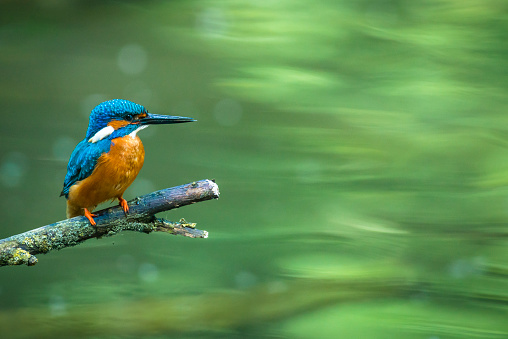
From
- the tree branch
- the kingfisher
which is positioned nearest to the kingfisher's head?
the kingfisher

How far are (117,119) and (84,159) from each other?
0.33 ft

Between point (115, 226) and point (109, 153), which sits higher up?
point (109, 153)

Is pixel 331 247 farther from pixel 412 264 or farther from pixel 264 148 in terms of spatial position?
pixel 264 148

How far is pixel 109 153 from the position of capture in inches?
38.3

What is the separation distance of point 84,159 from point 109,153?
54 mm

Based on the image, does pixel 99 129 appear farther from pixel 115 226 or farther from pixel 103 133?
pixel 115 226

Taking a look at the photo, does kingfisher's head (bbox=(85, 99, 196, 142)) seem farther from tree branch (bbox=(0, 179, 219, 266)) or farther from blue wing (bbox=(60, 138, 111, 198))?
tree branch (bbox=(0, 179, 219, 266))

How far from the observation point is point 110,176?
976 millimetres

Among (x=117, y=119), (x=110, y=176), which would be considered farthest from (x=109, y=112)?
(x=110, y=176)

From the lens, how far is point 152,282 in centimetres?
203

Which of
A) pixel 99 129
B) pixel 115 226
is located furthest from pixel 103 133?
pixel 115 226

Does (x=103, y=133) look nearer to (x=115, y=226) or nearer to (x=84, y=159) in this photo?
(x=84, y=159)

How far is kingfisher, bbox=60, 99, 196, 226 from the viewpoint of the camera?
38.4 inches

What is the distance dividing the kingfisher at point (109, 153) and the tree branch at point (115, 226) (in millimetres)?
52
